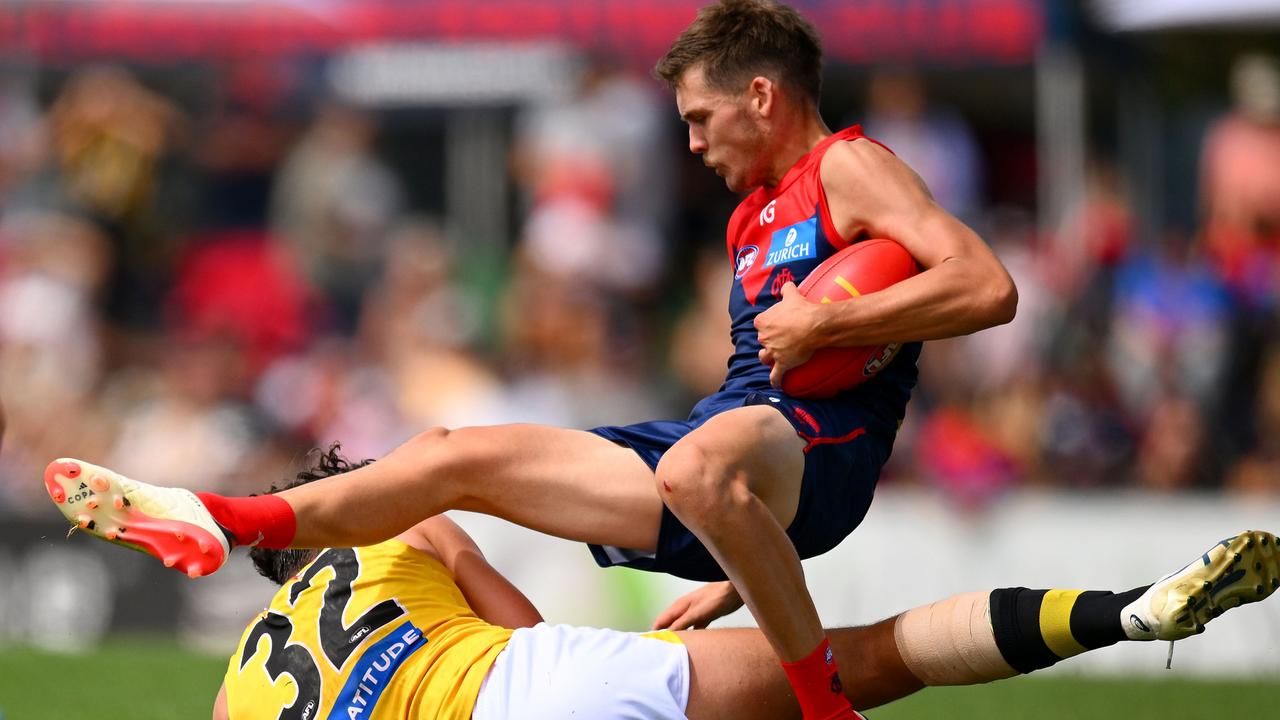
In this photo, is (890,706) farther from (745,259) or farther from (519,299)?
(519,299)

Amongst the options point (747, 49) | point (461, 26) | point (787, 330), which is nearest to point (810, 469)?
point (787, 330)

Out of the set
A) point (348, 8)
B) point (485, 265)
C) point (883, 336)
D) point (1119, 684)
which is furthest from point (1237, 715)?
point (348, 8)

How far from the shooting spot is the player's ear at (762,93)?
4695mm

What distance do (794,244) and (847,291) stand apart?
0.31 metres

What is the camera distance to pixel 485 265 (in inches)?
473

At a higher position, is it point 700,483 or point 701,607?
point 700,483

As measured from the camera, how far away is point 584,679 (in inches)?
159

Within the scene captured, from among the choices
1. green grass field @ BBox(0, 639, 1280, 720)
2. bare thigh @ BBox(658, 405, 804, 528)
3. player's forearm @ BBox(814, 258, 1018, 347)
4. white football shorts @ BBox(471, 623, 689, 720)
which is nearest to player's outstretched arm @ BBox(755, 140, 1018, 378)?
player's forearm @ BBox(814, 258, 1018, 347)

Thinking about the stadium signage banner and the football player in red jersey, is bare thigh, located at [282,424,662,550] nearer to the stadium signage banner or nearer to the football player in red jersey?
the football player in red jersey

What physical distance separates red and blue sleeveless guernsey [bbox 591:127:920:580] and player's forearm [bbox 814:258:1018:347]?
0.95ft

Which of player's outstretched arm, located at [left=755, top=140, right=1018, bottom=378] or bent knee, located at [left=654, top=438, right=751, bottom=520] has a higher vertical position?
player's outstretched arm, located at [left=755, top=140, right=1018, bottom=378]

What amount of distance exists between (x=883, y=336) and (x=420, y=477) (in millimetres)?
1257

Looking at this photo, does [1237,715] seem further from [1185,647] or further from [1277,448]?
[1277,448]

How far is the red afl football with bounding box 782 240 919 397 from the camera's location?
445 centimetres
